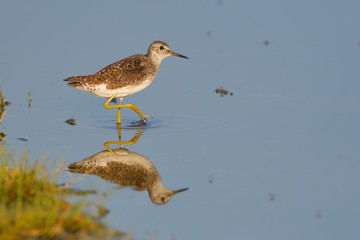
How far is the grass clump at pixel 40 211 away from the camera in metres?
6.16

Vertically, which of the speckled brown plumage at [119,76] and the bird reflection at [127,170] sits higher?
the speckled brown plumage at [119,76]

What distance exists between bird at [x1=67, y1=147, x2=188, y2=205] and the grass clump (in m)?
1.07

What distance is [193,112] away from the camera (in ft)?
39.9

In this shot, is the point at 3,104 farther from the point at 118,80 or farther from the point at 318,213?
the point at 318,213

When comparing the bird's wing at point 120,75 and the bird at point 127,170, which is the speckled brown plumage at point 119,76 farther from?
the bird at point 127,170

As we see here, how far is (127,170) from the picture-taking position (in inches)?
360

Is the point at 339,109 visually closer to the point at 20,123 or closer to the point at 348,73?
the point at 348,73

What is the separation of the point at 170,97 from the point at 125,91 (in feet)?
4.86

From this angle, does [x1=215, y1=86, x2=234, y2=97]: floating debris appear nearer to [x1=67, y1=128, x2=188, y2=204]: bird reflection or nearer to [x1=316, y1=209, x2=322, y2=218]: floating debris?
[x1=67, y1=128, x2=188, y2=204]: bird reflection

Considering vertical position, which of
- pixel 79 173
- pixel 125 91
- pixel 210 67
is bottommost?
pixel 79 173

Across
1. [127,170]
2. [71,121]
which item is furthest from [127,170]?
[71,121]

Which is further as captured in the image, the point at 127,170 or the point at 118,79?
the point at 118,79

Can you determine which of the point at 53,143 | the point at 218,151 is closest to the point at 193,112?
the point at 218,151

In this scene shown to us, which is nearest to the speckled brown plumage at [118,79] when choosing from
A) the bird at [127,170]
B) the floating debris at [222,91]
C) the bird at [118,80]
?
the bird at [118,80]
